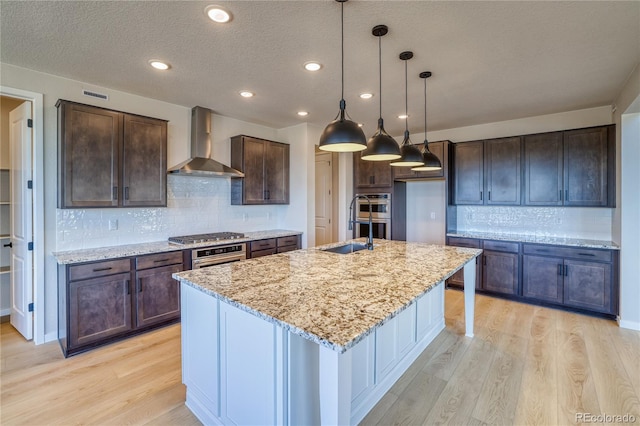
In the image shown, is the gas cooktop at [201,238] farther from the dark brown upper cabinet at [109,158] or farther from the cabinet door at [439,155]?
the cabinet door at [439,155]

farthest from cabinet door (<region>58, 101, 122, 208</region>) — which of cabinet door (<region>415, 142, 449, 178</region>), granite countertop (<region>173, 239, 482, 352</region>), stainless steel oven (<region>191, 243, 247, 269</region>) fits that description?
cabinet door (<region>415, 142, 449, 178</region>)

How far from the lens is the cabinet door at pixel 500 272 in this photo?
13.6 feet

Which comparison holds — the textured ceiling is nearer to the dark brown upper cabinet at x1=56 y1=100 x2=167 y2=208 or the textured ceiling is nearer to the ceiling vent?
the ceiling vent

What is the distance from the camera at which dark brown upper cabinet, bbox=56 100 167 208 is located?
2896 mm

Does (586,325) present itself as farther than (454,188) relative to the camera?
No

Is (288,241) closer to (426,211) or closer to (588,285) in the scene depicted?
(426,211)

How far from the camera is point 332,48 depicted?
8.00ft

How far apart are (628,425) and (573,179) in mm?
2928

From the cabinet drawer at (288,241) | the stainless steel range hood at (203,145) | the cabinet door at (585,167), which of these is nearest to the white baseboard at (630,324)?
the cabinet door at (585,167)

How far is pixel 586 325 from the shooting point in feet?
11.2

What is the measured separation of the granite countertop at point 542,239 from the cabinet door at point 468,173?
0.51m

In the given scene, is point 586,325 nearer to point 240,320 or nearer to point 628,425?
point 628,425

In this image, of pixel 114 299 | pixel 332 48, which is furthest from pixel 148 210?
pixel 332 48

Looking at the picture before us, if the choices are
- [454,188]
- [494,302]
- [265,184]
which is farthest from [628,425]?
[265,184]
